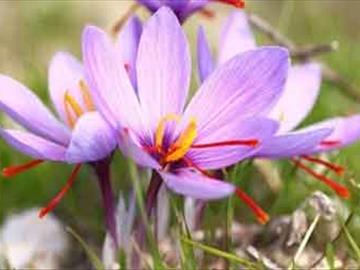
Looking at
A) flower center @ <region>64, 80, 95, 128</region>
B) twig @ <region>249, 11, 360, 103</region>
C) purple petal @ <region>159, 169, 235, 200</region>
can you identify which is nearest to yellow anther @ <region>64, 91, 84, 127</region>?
flower center @ <region>64, 80, 95, 128</region>

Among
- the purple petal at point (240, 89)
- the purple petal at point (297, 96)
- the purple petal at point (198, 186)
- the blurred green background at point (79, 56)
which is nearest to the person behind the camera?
the purple petal at point (198, 186)

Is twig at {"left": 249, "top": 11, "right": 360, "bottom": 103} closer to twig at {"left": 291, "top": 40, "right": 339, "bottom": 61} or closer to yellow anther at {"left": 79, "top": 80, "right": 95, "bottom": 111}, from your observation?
twig at {"left": 291, "top": 40, "right": 339, "bottom": 61}

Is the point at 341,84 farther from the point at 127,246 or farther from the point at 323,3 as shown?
the point at 323,3

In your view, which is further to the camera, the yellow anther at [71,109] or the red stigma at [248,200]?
the yellow anther at [71,109]

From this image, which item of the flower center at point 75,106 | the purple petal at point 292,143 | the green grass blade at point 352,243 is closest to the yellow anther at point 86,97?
the flower center at point 75,106

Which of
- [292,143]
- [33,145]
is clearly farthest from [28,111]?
[292,143]

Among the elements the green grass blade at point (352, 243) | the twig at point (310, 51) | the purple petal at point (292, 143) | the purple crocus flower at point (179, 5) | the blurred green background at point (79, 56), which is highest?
the purple crocus flower at point (179, 5)

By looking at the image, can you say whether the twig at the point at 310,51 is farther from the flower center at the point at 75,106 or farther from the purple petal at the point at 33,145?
the purple petal at the point at 33,145
